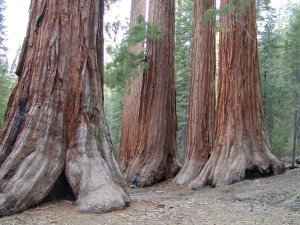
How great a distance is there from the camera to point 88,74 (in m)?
5.31

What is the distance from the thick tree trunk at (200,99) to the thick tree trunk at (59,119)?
18.0 feet

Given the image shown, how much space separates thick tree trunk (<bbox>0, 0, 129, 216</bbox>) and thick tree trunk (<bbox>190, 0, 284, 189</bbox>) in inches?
154

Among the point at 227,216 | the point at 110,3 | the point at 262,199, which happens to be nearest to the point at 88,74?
the point at 227,216

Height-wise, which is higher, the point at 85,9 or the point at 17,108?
the point at 85,9

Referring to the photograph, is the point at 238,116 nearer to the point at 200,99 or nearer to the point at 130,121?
the point at 200,99

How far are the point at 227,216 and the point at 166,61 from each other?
7.52 metres

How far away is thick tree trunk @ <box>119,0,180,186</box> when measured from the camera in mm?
11031

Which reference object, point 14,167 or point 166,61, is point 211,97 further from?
point 14,167

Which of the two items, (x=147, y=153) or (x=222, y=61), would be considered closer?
(x=222, y=61)

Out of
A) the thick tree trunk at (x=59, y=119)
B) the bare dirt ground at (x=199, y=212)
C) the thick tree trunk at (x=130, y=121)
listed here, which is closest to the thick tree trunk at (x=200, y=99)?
the thick tree trunk at (x=130, y=121)

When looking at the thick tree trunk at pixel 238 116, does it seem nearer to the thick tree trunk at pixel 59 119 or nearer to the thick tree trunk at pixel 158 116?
the thick tree trunk at pixel 158 116

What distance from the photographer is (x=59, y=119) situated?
493 centimetres

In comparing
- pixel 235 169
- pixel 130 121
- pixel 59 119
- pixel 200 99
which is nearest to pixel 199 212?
pixel 59 119

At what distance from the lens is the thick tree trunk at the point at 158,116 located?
1103 cm
